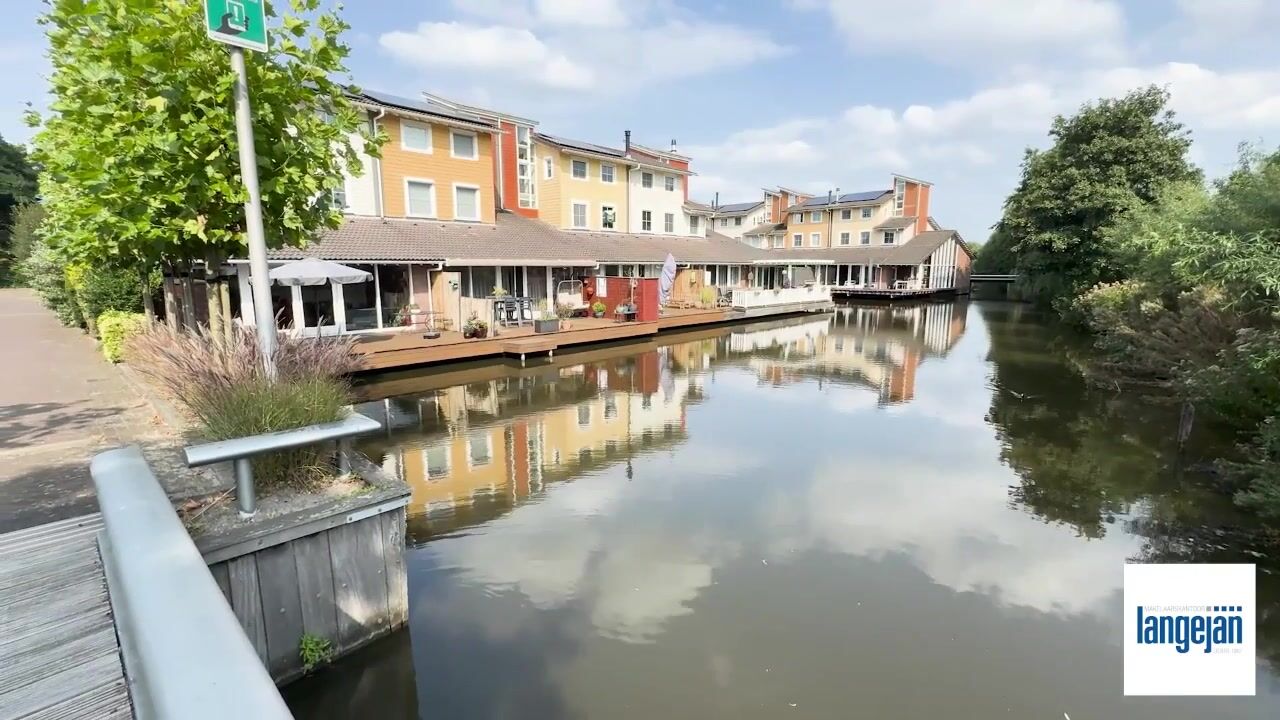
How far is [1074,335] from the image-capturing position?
24.3m

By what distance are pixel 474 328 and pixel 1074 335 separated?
2324 cm

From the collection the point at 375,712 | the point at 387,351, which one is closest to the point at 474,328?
the point at 387,351

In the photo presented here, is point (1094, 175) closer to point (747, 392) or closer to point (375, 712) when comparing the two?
point (747, 392)

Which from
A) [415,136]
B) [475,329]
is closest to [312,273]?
[475,329]

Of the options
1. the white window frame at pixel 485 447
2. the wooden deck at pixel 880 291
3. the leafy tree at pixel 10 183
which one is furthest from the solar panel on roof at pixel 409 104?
the leafy tree at pixel 10 183

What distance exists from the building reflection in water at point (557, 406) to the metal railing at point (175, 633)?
4.29 meters

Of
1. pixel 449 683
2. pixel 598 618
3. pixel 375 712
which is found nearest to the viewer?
pixel 375 712

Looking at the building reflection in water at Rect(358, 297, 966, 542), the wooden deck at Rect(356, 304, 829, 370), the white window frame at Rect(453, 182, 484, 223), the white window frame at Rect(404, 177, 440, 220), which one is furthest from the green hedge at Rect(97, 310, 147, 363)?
the white window frame at Rect(453, 182, 484, 223)

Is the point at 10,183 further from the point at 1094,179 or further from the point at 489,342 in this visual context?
the point at 1094,179

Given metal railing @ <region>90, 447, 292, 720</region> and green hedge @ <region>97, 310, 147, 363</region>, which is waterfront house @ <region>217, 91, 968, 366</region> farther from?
metal railing @ <region>90, 447, 292, 720</region>

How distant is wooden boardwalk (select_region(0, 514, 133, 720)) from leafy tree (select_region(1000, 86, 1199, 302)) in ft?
103

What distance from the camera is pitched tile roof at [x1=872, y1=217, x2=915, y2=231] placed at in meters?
43.9

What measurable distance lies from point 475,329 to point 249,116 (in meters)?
12.0

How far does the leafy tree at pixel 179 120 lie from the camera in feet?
16.0
